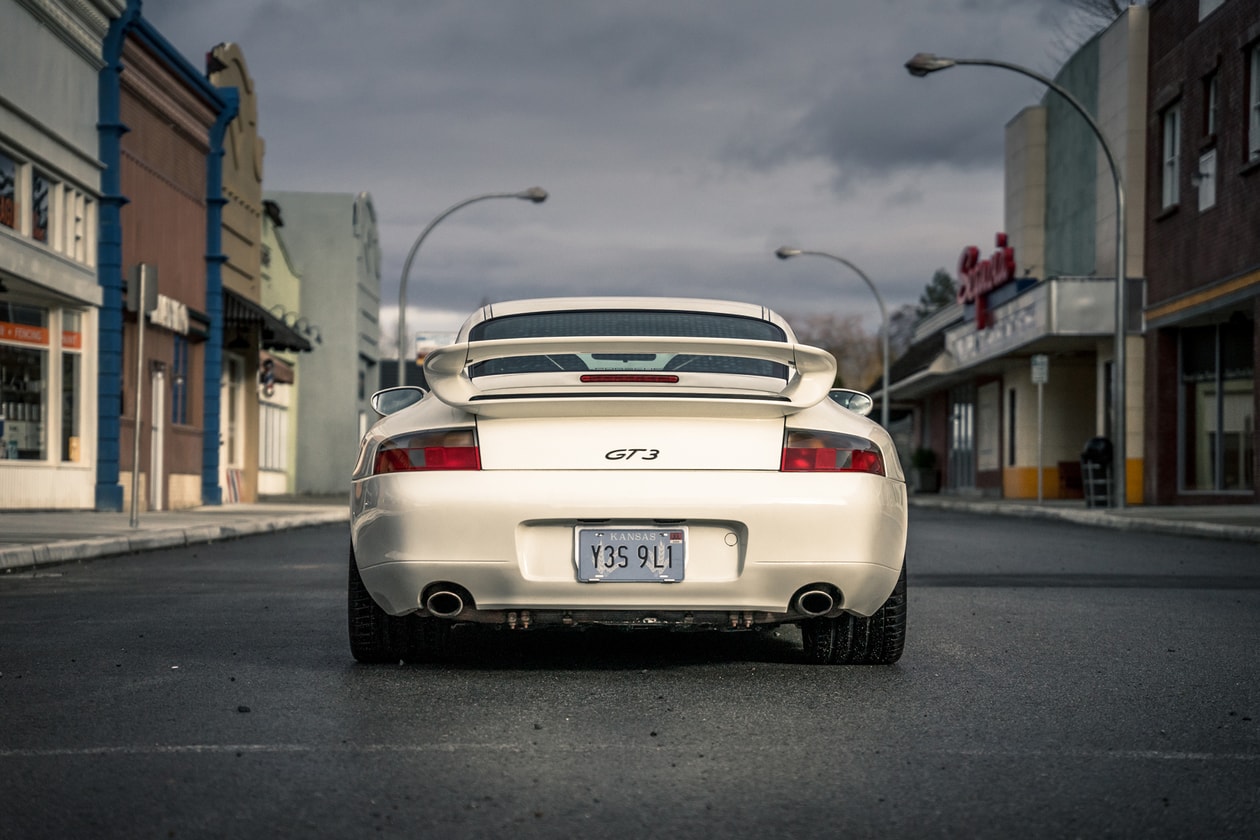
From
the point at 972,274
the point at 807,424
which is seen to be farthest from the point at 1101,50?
the point at 807,424

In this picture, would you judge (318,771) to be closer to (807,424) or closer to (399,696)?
(399,696)

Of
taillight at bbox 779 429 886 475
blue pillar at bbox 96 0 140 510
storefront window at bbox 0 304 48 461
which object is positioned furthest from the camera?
blue pillar at bbox 96 0 140 510

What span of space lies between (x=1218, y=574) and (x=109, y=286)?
15.8m

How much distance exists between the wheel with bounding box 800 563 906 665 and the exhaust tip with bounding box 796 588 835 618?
1.37 feet

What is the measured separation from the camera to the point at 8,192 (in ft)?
62.6

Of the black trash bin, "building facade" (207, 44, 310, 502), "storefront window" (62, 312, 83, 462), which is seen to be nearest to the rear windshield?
"storefront window" (62, 312, 83, 462)

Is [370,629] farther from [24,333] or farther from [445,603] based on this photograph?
[24,333]

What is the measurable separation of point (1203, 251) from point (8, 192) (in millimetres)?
17733

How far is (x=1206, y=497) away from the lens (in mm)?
25344

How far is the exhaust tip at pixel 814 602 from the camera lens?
17.8 feet

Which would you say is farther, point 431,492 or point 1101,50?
point 1101,50

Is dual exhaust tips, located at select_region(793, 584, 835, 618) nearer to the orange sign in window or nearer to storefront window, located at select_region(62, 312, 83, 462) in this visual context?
the orange sign in window

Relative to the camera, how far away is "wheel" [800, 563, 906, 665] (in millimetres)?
5883

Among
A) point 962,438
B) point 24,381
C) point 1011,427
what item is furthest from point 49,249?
point 962,438
